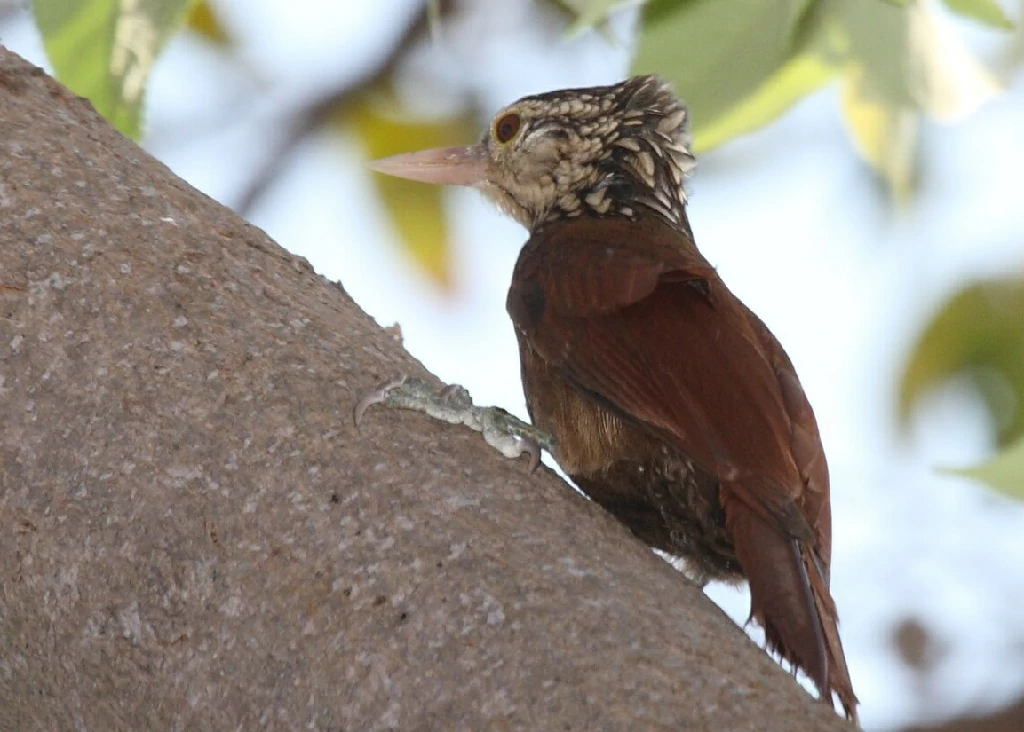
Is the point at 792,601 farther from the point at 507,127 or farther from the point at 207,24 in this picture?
the point at 207,24

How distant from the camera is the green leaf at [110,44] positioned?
2.12 m

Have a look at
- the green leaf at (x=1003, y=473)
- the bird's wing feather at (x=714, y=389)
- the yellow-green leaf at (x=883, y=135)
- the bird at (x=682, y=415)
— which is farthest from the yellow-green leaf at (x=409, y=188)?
the green leaf at (x=1003, y=473)

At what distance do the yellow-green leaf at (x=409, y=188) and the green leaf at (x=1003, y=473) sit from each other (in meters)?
2.87

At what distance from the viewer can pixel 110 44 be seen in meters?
2.19

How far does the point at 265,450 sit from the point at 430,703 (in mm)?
387

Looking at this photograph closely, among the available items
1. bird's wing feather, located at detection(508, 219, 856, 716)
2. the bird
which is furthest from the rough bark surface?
bird's wing feather, located at detection(508, 219, 856, 716)

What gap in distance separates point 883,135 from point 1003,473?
1.26m

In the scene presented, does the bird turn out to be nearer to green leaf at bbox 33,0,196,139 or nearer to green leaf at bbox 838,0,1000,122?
green leaf at bbox 838,0,1000,122

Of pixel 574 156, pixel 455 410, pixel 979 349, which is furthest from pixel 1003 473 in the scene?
pixel 979 349

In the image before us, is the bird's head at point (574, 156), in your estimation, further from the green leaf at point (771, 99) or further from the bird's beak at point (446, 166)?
the green leaf at point (771, 99)

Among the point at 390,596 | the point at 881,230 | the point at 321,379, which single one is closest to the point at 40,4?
the point at 321,379

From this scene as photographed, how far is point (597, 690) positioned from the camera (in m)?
1.44

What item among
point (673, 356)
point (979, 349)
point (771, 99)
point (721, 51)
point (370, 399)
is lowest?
point (370, 399)

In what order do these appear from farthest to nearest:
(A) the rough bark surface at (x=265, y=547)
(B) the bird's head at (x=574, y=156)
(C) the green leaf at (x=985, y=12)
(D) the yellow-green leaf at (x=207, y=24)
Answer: (D) the yellow-green leaf at (x=207, y=24) < (B) the bird's head at (x=574, y=156) < (C) the green leaf at (x=985, y=12) < (A) the rough bark surface at (x=265, y=547)
